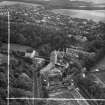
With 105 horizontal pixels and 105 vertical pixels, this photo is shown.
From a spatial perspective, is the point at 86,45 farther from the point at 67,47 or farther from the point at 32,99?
the point at 32,99

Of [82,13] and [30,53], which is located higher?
[82,13]

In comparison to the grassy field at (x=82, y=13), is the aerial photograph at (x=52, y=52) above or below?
below

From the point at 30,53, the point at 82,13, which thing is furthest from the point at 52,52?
the point at 82,13

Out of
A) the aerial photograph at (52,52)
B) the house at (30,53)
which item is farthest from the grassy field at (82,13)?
the house at (30,53)

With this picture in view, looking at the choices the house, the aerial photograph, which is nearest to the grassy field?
the aerial photograph

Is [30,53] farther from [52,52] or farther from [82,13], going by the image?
[82,13]

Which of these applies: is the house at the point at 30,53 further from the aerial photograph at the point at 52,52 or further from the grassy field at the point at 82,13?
the grassy field at the point at 82,13

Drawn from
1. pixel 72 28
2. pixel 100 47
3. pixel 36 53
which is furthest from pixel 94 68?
pixel 36 53

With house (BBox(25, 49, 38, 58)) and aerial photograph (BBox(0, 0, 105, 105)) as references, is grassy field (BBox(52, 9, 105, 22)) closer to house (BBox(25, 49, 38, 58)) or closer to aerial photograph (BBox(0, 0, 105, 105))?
aerial photograph (BBox(0, 0, 105, 105))
